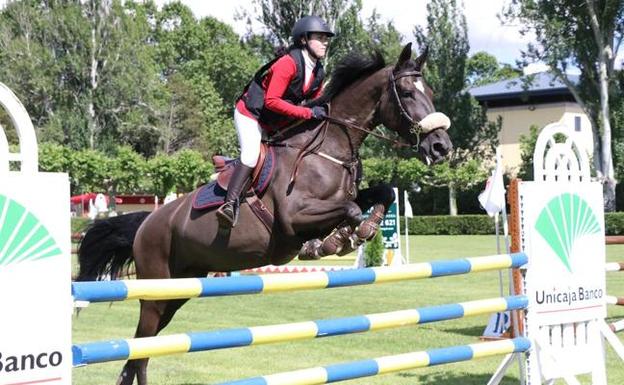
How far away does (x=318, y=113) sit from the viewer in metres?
5.44

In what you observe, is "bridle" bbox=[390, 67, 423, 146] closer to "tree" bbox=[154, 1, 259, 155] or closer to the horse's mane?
the horse's mane

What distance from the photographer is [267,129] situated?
5.52 m

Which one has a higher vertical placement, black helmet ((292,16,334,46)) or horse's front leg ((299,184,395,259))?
black helmet ((292,16,334,46))

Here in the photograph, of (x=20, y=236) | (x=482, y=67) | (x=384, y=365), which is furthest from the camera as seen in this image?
(x=482, y=67)

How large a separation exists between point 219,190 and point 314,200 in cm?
65

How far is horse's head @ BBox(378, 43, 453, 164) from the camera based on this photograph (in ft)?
16.8

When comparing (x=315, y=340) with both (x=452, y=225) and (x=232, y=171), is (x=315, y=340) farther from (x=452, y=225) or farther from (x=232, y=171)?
(x=452, y=225)

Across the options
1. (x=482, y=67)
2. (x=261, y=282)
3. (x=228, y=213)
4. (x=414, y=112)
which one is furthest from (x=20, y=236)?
(x=482, y=67)

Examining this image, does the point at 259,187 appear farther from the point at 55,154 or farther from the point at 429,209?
the point at 429,209

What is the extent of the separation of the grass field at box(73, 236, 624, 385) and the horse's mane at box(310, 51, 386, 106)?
203cm

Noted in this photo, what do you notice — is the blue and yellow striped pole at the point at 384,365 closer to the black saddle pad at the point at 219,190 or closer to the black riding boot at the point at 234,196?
the black riding boot at the point at 234,196

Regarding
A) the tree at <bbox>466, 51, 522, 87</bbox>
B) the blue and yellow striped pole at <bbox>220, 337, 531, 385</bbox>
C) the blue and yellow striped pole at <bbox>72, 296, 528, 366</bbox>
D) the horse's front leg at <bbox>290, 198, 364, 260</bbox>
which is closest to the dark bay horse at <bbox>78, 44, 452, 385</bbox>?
the horse's front leg at <bbox>290, 198, 364, 260</bbox>

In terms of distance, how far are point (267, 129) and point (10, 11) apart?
40.6m

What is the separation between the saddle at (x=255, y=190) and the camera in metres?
5.25
